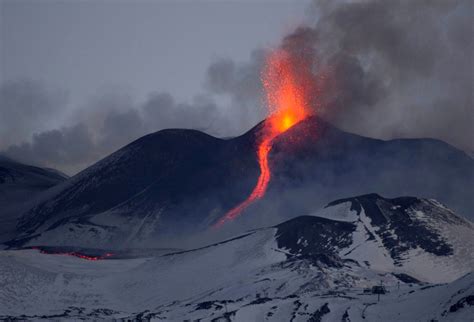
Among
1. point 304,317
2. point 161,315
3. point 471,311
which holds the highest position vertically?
point 161,315

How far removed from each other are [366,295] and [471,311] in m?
47.3

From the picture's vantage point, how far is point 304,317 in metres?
171

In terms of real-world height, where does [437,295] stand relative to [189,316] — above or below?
below

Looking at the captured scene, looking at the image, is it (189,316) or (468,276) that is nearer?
(468,276)

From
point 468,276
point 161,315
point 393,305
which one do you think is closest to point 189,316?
point 161,315


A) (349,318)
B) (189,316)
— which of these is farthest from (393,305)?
(189,316)

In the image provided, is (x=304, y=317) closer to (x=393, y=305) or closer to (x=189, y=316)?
(x=393, y=305)

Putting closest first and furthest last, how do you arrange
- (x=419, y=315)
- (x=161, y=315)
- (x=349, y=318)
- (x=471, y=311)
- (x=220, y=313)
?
(x=471, y=311) < (x=419, y=315) < (x=349, y=318) < (x=220, y=313) < (x=161, y=315)

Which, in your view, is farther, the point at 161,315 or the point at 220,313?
the point at 161,315

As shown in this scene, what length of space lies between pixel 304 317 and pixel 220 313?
61.5ft

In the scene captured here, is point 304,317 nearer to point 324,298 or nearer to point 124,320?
point 324,298

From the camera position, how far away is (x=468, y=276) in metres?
163

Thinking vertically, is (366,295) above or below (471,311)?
above

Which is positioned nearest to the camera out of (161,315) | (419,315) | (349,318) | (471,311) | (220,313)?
(471,311)
